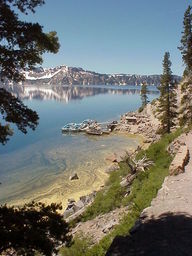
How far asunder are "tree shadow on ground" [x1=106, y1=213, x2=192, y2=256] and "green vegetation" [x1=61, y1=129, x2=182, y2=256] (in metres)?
1.33

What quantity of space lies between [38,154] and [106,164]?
14723mm

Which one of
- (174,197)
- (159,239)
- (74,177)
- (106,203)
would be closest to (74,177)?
(74,177)

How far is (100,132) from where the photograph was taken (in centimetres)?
6644

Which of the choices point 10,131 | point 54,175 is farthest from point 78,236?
point 54,175

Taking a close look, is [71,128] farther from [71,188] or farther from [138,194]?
[138,194]

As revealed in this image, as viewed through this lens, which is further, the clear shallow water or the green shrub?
the clear shallow water

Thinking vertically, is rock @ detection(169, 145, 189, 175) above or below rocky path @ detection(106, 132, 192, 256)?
above

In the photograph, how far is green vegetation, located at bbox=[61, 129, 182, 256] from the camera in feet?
42.8

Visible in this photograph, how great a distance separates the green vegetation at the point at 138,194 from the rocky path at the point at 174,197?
1.74 feet

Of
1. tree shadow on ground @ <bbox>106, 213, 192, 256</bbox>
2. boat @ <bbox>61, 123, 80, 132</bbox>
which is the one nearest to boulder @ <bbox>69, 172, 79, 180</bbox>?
tree shadow on ground @ <bbox>106, 213, 192, 256</bbox>

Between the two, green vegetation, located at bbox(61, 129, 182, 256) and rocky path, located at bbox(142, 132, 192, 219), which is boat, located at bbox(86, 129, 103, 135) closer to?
green vegetation, located at bbox(61, 129, 182, 256)

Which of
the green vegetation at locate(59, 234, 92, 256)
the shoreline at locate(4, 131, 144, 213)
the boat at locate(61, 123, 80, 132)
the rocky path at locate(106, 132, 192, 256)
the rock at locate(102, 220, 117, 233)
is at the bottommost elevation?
the boat at locate(61, 123, 80, 132)

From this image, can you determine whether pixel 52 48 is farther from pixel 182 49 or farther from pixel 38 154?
pixel 38 154

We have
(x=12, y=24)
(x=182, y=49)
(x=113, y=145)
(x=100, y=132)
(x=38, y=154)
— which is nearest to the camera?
(x=12, y=24)
